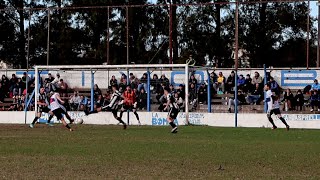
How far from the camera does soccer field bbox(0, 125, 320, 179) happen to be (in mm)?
16297

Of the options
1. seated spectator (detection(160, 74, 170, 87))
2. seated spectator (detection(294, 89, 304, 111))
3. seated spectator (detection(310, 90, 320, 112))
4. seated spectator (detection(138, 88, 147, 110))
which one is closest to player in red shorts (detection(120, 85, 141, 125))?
seated spectator (detection(138, 88, 147, 110))

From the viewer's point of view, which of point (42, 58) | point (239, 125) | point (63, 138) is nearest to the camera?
point (63, 138)

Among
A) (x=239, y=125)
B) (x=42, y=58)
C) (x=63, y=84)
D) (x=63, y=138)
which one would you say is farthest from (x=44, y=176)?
(x=42, y=58)

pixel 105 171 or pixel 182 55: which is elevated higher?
pixel 182 55

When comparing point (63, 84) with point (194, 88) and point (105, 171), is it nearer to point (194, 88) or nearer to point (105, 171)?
point (194, 88)

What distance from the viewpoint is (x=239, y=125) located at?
41875 millimetres

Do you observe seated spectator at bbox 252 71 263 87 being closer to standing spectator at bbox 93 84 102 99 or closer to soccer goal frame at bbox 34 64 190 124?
soccer goal frame at bbox 34 64 190 124

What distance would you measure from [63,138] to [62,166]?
11.1m

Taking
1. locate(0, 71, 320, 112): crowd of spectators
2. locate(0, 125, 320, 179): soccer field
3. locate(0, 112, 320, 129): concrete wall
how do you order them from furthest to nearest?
locate(0, 71, 320, 112): crowd of spectators < locate(0, 112, 320, 129): concrete wall < locate(0, 125, 320, 179): soccer field

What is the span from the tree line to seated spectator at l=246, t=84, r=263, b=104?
165 inches

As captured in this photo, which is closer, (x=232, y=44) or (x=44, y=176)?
(x=44, y=176)

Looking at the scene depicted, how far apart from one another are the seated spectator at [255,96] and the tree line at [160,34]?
165 inches

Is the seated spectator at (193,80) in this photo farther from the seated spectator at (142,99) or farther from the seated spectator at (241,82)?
the seated spectator at (142,99)

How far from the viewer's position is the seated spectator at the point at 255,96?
137 ft
